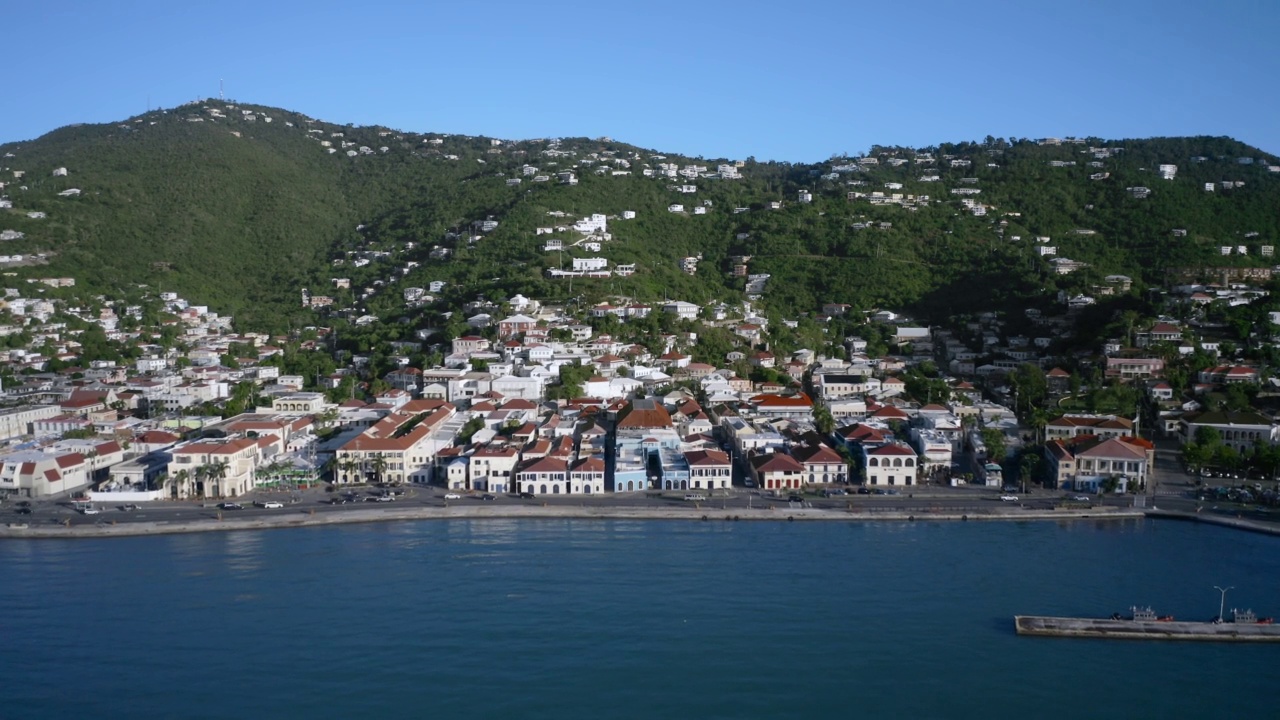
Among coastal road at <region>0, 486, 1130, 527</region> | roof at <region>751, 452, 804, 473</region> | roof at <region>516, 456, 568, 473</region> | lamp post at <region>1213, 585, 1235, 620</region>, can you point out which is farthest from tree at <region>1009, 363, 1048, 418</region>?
roof at <region>516, 456, 568, 473</region>

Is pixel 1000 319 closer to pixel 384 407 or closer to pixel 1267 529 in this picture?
pixel 1267 529

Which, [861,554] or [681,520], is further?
[681,520]

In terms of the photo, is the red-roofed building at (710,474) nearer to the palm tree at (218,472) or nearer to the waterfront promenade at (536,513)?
the waterfront promenade at (536,513)

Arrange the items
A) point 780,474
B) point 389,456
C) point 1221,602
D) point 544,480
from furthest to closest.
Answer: point 389,456
point 780,474
point 544,480
point 1221,602

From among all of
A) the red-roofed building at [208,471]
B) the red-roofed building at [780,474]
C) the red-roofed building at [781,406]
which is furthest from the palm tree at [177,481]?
the red-roofed building at [781,406]

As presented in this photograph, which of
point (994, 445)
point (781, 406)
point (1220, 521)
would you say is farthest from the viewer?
point (781, 406)

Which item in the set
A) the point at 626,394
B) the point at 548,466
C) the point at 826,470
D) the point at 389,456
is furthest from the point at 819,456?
the point at 389,456

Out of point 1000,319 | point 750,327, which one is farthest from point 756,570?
point 1000,319

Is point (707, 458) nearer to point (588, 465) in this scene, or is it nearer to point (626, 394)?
point (588, 465)
